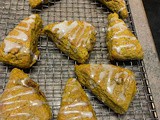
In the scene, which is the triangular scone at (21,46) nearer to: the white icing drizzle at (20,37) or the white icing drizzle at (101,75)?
the white icing drizzle at (20,37)

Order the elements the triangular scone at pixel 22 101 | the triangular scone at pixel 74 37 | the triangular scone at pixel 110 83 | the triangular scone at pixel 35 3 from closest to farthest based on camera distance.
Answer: the triangular scone at pixel 22 101 → the triangular scone at pixel 110 83 → the triangular scone at pixel 74 37 → the triangular scone at pixel 35 3

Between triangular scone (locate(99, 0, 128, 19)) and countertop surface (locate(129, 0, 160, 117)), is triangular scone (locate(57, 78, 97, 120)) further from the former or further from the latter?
triangular scone (locate(99, 0, 128, 19))

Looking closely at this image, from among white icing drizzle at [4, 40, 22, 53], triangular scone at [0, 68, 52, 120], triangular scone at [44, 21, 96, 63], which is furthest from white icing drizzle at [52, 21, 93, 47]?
triangular scone at [0, 68, 52, 120]

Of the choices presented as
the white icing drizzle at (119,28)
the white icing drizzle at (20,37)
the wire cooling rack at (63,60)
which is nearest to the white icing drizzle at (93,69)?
the wire cooling rack at (63,60)

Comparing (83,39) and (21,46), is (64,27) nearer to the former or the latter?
(83,39)

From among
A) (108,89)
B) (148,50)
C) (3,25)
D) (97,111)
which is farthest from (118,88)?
(3,25)
